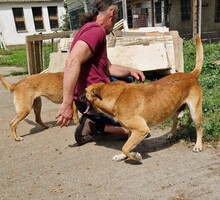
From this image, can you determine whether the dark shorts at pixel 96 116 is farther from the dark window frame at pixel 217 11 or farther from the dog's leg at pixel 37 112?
the dark window frame at pixel 217 11

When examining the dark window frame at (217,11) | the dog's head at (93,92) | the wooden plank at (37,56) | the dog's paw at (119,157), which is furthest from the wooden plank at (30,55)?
the dark window frame at (217,11)

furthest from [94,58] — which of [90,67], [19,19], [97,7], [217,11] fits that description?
[19,19]

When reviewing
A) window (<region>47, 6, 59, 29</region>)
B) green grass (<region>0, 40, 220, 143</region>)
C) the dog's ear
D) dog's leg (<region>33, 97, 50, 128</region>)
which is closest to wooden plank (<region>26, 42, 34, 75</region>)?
dog's leg (<region>33, 97, 50, 128</region>)

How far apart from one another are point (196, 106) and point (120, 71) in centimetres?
112

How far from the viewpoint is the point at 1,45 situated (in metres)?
28.0

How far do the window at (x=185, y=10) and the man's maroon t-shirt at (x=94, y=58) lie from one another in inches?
628

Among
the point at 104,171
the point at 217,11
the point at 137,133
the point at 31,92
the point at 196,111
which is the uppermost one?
the point at 217,11

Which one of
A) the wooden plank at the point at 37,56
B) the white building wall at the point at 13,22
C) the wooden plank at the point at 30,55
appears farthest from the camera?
the white building wall at the point at 13,22

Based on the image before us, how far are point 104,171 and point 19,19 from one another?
28.5 m

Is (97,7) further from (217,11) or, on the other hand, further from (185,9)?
(185,9)

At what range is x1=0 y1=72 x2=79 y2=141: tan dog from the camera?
457 centimetres

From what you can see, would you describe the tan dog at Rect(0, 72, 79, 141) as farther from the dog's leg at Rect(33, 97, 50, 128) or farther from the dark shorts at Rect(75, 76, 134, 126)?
the dark shorts at Rect(75, 76, 134, 126)

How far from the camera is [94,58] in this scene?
3463mm

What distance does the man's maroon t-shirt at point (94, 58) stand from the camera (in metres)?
3.17
